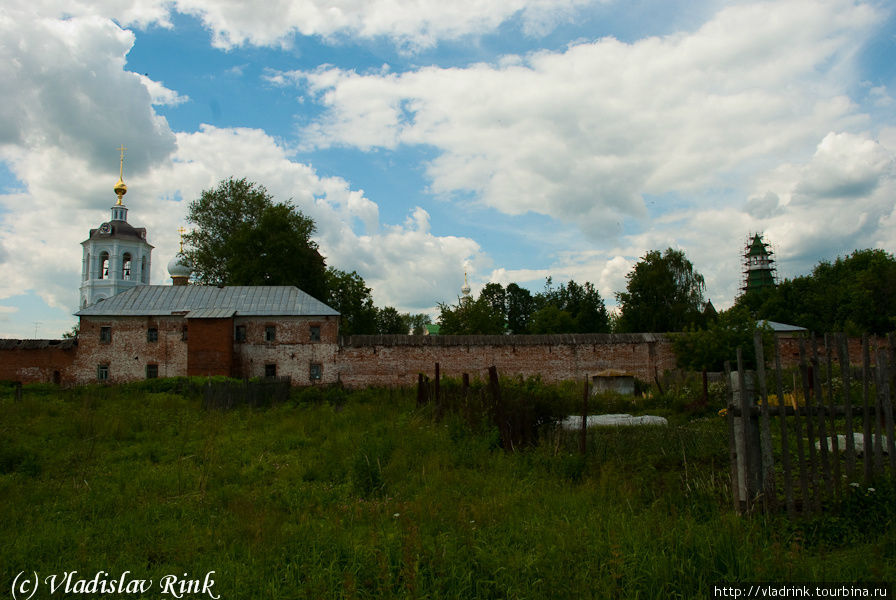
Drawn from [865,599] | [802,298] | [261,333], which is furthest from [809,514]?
[802,298]

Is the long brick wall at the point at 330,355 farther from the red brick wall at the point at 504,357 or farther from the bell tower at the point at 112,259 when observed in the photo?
the bell tower at the point at 112,259

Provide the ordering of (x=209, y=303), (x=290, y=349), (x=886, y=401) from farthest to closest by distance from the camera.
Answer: (x=209, y=303)
(x=290, y=349)
(x=886, y=401)

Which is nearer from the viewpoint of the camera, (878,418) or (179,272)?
(878,418)

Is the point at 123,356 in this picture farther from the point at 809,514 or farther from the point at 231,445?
the point at 809,514

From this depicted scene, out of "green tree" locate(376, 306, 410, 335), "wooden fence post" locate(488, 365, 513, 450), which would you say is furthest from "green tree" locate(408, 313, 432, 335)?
"wooden fence post" locate(488, 365, 513, 450)

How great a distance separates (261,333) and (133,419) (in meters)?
15.6

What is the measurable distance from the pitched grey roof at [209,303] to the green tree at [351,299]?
11.0 meters

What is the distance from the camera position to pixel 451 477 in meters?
6.29

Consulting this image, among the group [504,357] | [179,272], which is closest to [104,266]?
[179,272]

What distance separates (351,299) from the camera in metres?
39.3

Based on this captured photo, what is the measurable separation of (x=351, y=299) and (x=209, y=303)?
13.3 m

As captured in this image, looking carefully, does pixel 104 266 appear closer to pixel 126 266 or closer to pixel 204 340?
pixel 126 266

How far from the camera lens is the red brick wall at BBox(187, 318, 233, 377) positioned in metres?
24.7

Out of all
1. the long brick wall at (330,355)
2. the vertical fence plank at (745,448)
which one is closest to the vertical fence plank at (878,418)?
the vertical fence plank at (745,448)
